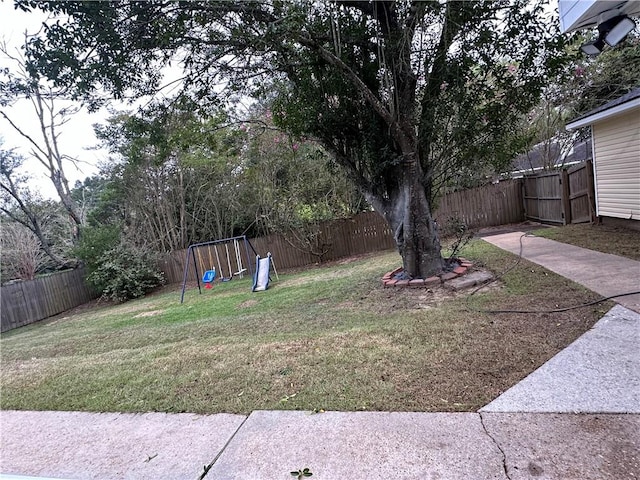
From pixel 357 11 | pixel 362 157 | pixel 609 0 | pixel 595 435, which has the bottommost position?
pixel 595 435

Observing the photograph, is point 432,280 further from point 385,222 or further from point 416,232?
point 385,222

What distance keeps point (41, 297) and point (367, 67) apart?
12813 mm

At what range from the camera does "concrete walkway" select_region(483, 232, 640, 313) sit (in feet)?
13.4

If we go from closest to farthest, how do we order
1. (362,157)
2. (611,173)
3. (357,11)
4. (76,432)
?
(76,432) < (357,11) < (362,157) < (611,173)

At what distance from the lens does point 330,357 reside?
328cm

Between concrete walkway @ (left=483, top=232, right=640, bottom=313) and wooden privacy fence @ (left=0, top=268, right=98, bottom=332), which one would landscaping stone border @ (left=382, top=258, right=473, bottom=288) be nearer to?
concrete walkway @ (left=483, top=232, right=640, bottom=313)

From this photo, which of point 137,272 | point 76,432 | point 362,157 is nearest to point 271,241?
point 137,272

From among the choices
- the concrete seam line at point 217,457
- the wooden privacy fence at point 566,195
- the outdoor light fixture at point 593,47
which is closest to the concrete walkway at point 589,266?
the wooden privacy fence at point 566,195

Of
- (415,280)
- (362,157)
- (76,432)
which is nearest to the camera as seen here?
(76,432)

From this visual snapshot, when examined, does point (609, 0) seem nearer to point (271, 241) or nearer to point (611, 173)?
point (611, 173)

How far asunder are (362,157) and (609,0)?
3307mm

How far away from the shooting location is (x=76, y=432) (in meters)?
2.67

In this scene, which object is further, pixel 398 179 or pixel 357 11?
pixel 398 179

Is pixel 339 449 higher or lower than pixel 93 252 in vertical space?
lower
